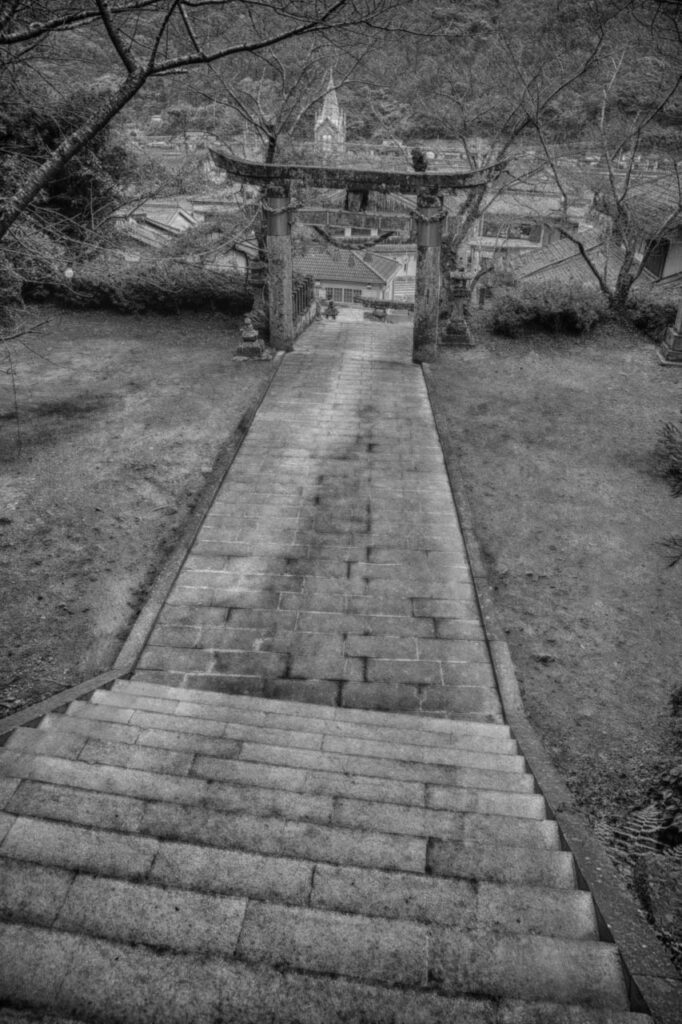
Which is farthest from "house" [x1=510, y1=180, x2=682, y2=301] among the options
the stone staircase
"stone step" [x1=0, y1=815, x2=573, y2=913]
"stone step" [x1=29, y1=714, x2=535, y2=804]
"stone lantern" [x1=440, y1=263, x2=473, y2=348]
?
"stone step" [x1=0, y1=815, x2=573, y2=913]

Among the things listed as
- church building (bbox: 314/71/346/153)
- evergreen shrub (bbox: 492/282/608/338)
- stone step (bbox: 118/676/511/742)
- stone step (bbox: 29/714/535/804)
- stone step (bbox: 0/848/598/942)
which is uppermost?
church building (bbox: 314/71/346/153)

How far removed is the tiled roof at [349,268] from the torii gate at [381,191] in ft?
62.6

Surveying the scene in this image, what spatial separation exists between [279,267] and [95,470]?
6.55m

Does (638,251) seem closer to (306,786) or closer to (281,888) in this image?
(306,786)

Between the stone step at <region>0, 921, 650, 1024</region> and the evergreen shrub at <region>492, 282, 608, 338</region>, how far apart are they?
14436mm

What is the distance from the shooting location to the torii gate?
458 inches

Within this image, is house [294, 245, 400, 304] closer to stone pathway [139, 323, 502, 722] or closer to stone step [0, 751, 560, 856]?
stone pathway [139, 323, 502, 722]

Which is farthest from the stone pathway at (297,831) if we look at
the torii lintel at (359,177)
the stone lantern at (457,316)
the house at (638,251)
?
the house at (638,251)

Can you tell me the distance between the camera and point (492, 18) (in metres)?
14.5

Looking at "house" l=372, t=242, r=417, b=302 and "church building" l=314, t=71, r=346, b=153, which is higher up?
"church building" l=314, t=71, r=346, b=153

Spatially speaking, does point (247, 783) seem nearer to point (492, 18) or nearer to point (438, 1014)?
point (438, 1014)

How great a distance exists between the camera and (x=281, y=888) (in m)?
2.86

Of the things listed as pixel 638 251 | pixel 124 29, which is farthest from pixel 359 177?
pixel 638 251

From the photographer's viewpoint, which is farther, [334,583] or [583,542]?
[583,542]
